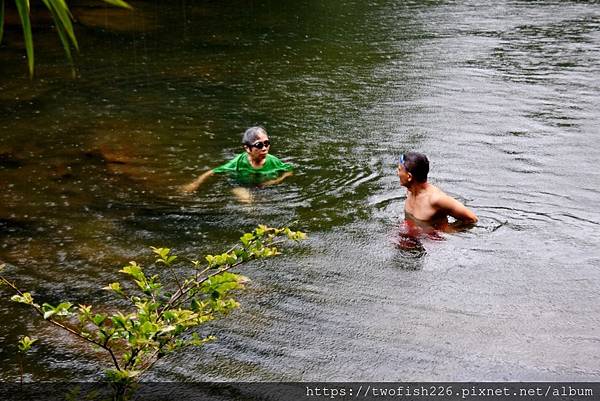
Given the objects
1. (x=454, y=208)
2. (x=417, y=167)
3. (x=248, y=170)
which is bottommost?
(x=248, y=170)

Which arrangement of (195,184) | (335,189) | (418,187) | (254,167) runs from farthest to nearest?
1. (254,167)
2. (195,184)
3. (335,189)
4. (418,187)

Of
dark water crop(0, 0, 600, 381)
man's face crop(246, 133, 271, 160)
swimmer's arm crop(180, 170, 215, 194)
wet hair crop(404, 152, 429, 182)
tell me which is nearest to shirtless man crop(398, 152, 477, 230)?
wet hair crop(404, 152, 429, 182)

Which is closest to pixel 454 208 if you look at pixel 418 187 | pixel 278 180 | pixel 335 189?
pixel 418 187

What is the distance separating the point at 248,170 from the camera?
7473mm

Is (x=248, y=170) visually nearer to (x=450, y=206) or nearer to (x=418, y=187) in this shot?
(x=418, y=187)

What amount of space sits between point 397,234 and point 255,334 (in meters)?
2.03

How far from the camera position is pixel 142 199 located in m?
7.02

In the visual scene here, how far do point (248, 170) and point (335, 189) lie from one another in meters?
0.91

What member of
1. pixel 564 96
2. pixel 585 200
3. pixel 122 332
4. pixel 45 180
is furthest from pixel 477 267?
pixel 564 96

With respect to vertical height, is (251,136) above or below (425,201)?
above

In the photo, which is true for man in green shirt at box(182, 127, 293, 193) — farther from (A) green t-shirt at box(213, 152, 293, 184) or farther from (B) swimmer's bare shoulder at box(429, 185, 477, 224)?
(B) swimmer's bare shoulder at box(429, 185, 477, 224)

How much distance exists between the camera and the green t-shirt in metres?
7.46

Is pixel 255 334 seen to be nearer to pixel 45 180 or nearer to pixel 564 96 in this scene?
pixel 45 180

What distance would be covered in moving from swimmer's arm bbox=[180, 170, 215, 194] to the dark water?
9 centimetres
